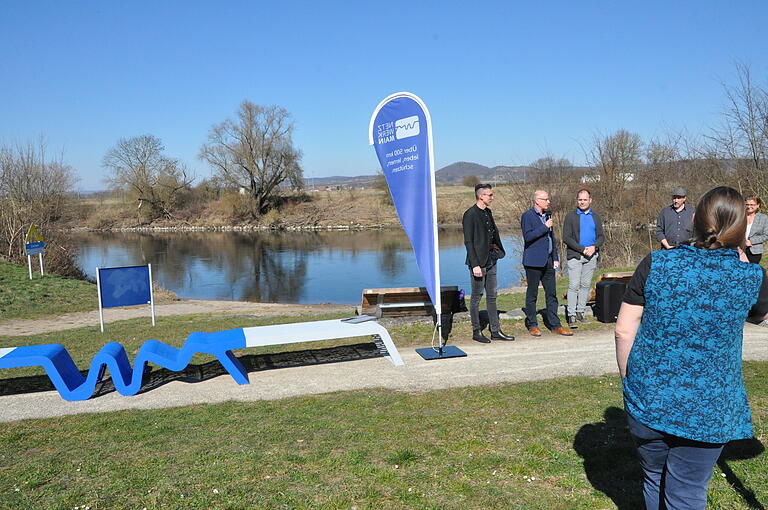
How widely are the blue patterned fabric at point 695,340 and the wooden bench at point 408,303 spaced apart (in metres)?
6.68

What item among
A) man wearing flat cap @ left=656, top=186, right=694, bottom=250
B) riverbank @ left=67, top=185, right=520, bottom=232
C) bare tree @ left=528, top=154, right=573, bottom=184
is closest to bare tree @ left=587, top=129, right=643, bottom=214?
bare tree @ left=528, top=154, right=573, bottom=184

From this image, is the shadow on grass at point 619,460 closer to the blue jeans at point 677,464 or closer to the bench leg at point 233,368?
the blue jeans at point 677,464

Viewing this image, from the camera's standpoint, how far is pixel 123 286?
36.8 feet

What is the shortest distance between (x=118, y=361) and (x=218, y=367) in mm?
1300

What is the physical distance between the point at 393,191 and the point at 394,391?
2.69 meters

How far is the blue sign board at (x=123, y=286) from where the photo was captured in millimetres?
11031

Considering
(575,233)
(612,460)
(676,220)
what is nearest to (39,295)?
(575,233)

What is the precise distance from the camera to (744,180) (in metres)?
16.2

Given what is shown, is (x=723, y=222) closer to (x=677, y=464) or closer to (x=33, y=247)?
(x=677, y=464)

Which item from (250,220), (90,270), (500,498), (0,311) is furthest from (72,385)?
(250,220)

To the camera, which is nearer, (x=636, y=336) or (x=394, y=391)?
(x=636, y=336)

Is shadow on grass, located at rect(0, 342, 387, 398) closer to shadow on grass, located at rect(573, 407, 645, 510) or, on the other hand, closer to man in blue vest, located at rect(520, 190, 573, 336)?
man in blue vest, located at rect(520, 190, 573, 336)

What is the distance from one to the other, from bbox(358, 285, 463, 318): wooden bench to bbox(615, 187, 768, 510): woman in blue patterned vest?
21.8 ft

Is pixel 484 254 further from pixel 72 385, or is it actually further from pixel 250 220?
pixel 250 220
